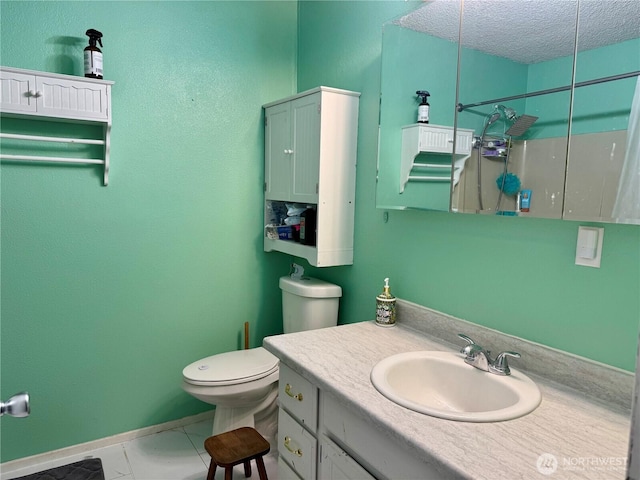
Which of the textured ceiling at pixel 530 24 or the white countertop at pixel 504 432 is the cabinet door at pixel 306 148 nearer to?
the textured ceiling at pixel 530 24

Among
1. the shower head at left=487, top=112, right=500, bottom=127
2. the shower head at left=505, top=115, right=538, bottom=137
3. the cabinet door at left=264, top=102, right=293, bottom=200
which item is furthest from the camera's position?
the cabinet door at left=264, top=102, right=293, bottom=200

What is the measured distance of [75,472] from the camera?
2.00m

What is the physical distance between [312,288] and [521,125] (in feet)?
3.89

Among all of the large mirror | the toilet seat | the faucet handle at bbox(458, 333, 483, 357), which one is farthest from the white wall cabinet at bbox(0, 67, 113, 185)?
the faucet handle at bbox(458, 333, 483, 357)

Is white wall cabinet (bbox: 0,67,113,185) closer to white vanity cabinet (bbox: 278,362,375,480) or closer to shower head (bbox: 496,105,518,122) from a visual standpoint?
white vanity cabinet (bbox: 278,362,375,480)

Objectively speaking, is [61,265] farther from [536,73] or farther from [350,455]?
[536,73]

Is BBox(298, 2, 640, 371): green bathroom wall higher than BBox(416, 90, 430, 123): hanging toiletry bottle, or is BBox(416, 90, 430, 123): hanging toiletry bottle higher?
BBox(416, 90, 430, 123): hanging toiletry bottle

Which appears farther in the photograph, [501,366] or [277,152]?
[277,152]

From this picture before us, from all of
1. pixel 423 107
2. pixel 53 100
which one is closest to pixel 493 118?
pixel 423 107

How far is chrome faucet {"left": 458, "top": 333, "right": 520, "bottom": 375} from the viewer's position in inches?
50.5

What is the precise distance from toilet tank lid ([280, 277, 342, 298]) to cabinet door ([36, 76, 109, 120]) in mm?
1140

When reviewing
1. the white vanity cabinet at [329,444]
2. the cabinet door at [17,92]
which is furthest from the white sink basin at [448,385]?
the cabinet door at [17,92]

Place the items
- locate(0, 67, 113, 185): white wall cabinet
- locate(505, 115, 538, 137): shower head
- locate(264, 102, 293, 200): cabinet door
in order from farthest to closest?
1. locate(264, 102, 293, 200): cabinet door
2. locate(0, 67, 113, 185): white wall cabinet
3. locate(505, 115, 538, 137): shower head

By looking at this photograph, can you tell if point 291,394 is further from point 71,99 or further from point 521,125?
point 71,99
